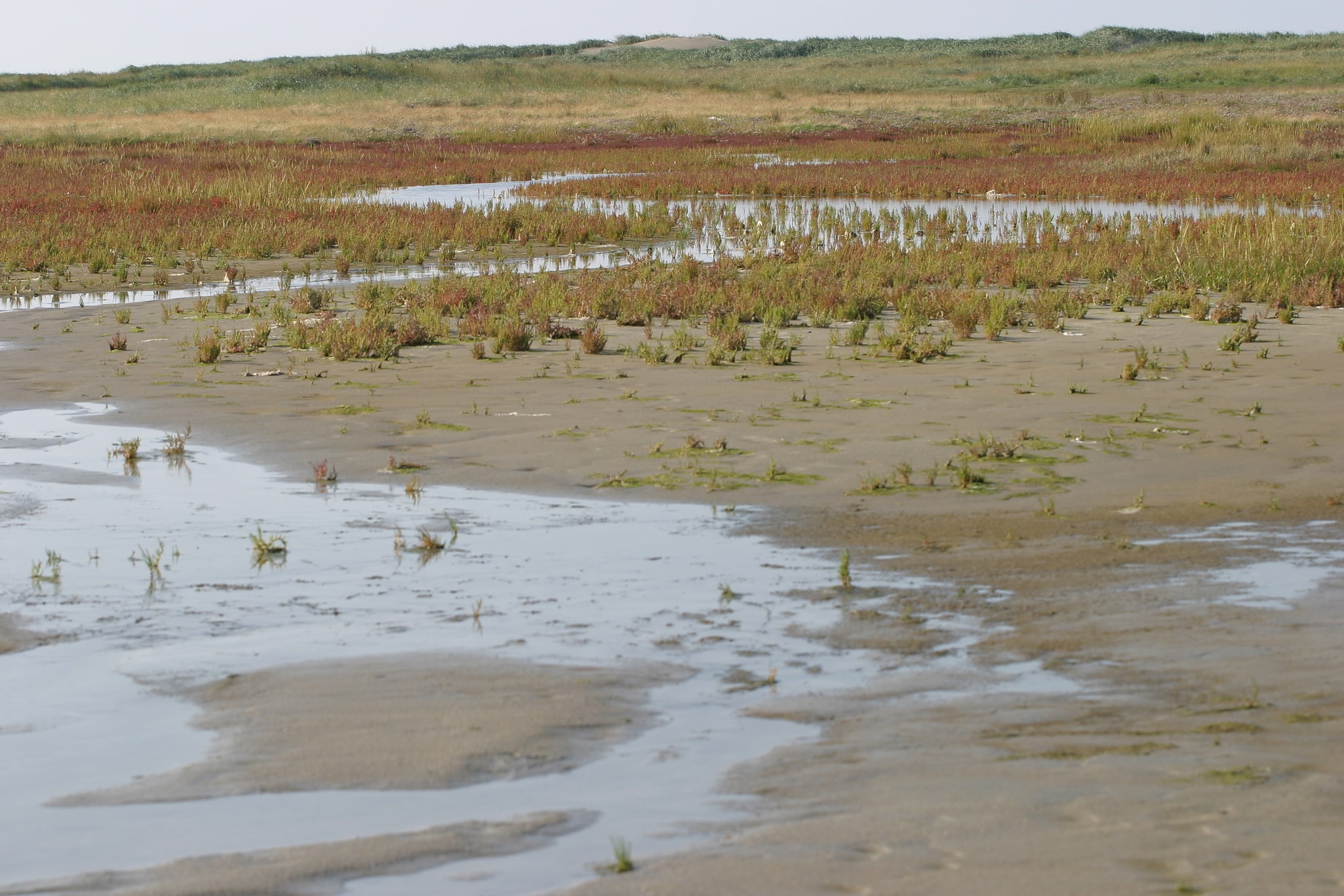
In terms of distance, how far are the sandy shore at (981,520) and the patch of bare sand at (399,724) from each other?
0.07m

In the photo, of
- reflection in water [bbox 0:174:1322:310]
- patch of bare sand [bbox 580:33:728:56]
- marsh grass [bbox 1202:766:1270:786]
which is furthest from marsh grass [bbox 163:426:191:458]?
patch of bare sand [bbox 580:33:728:56]

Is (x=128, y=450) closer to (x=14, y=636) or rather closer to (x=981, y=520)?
(x=14, y=636)

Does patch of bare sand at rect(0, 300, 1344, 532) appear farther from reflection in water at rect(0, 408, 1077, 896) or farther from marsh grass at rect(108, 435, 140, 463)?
reflection in water at rect(0, 408, 1077, 896)

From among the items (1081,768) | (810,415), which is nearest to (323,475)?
(810,415)

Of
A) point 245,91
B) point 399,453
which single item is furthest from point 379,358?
point 245,91

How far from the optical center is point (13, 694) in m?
5.42

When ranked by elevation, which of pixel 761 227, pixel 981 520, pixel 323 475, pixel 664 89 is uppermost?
pixel 664 89

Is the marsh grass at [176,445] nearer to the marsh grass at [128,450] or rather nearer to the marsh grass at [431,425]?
the marsh grass at [128,450]

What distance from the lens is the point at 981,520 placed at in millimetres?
7941

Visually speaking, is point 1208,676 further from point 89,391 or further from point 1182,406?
point 89,391

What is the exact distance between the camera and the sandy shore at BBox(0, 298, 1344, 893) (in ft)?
12.6

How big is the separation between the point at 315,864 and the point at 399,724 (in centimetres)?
116

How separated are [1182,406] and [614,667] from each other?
683 cm

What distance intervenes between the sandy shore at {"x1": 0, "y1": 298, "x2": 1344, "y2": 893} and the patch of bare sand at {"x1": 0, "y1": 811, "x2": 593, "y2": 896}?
18.0 inches
